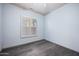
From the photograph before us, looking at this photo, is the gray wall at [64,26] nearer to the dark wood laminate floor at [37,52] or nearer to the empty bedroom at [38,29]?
the empty bedroom at [38,29]

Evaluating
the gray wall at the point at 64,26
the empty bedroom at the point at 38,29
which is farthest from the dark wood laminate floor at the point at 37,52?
the gray wall at the point at 64,26

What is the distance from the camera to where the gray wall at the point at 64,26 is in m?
2.01

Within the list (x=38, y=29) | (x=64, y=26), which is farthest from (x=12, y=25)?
(x=64, y=26)

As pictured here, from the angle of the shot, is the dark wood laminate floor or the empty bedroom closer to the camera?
the dark wood laminate floor

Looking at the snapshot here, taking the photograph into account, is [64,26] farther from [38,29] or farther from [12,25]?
[12,25]

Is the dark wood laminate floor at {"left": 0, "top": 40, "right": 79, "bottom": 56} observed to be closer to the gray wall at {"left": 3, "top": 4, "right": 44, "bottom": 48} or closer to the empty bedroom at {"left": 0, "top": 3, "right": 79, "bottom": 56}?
the empty bedroom at {"left": 0, "top": 3, "right": 79, "bottom": 56}

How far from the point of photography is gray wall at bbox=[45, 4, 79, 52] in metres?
2.01

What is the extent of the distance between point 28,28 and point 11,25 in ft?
1.96

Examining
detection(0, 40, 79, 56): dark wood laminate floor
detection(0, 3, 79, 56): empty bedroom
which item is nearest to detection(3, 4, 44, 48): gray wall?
detection(0, 3, 79, 56): empty bedroom

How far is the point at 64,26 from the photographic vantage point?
7.74ft

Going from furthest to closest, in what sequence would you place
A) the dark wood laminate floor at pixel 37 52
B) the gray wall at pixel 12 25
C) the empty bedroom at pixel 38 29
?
the gray wall at pixel 12 25
the empty bedroom at pixel 38 29
the dark wood laminate floor at pixel 37 52

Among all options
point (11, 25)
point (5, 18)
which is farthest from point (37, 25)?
point (5, 18)

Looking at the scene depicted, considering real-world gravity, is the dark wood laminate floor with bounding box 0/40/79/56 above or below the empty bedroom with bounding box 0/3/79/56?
below

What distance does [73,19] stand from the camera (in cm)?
204
